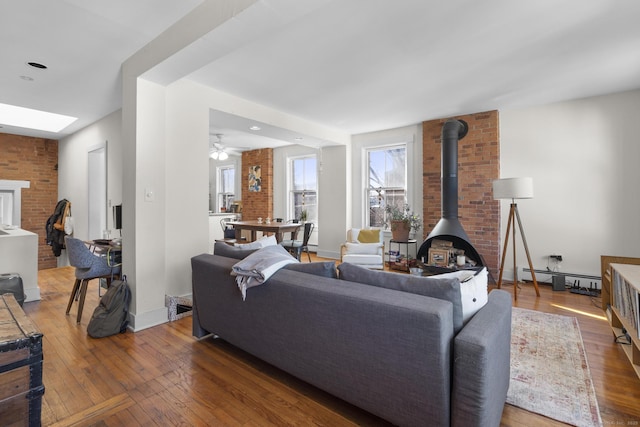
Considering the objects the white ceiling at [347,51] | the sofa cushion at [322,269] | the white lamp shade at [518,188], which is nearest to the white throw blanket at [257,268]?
the sofa cushion at [322,269]

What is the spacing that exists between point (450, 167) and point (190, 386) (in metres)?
4.43

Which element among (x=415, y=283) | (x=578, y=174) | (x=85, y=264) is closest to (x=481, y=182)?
(x=578, y=174)

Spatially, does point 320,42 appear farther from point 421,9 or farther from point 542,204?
point 542,204

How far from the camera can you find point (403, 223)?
5480 millimetres

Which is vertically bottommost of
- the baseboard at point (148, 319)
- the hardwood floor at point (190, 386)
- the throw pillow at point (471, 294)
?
the hardwood floor at point (190, 386)

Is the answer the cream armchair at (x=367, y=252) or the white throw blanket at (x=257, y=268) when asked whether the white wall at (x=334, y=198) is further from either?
the white throw blanket at (x=257, y=268)

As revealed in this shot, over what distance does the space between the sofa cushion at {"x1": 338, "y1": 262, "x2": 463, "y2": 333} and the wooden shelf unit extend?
1.43 meters

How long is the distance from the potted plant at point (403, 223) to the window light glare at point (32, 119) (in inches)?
223

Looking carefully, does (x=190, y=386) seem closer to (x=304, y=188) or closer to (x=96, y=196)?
(x=96, y=196)

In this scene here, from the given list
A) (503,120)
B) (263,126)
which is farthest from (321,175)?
(503,120)

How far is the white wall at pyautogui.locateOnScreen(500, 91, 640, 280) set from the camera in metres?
4.01

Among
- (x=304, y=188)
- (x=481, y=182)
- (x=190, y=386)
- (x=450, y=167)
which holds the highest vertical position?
(x=450, y=167)

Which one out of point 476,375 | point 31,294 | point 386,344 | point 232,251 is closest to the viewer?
point 476,375

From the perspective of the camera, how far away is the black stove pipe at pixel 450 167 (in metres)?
4.77
